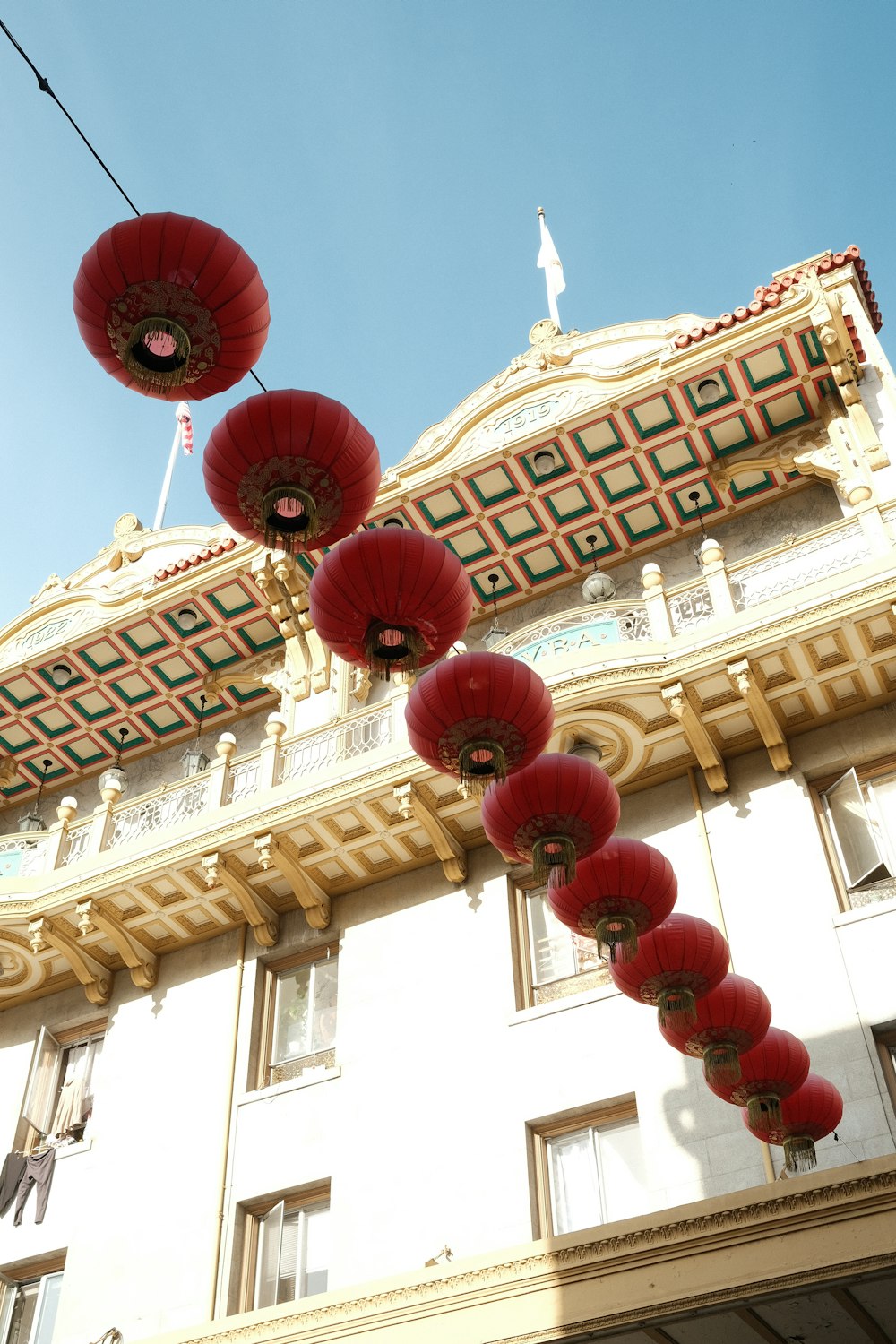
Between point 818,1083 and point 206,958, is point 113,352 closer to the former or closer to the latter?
point 818,1083

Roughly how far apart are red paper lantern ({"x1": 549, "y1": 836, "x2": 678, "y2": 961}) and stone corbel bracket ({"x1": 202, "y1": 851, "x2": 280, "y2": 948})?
6.07 m

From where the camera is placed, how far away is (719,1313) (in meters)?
9.71

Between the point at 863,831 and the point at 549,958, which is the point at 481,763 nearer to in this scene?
the point at 549,958

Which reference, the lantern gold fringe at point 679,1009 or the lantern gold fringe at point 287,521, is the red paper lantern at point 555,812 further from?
the lantern gold fringe at point 287,521

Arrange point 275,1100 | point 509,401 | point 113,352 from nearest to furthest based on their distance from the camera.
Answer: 1. point 113,352
2. point 275,1100
3. point 509,401

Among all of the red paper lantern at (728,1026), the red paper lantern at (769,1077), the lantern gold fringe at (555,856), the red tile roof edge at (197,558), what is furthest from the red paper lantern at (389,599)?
the red tile roof edge at (197,558)

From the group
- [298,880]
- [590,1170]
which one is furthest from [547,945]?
[298,880]

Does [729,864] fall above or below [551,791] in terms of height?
above

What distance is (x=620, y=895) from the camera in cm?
1086

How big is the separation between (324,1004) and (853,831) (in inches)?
253

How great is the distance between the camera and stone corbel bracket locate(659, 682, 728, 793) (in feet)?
46.9

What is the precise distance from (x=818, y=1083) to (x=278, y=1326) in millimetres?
5043

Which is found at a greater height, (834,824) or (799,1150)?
(834,824)

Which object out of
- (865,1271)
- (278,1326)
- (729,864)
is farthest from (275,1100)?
(865,1271)
